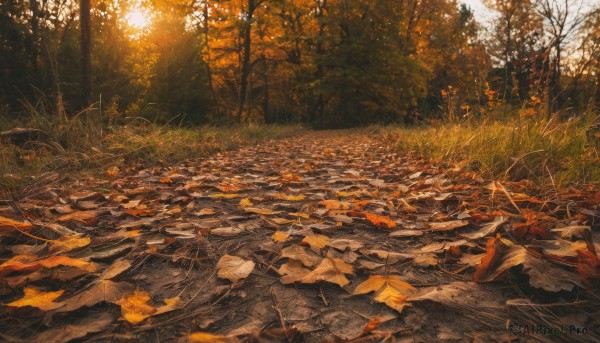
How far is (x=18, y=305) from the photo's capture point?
0.95 metres

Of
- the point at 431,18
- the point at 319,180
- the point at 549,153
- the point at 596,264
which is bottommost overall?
the point at 319,180

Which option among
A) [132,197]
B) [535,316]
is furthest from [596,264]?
[132,197]

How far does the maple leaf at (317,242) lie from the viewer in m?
1.48

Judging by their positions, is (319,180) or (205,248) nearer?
(205,248)

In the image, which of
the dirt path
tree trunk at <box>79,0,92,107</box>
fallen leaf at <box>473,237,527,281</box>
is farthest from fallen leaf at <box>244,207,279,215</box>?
tree trunk at <box>79,0,92,107</box>

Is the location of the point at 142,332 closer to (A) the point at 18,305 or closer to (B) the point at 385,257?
(A) the point at 18,305

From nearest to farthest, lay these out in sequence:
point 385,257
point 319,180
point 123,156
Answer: point 385,257
point 319,180
point 123,156

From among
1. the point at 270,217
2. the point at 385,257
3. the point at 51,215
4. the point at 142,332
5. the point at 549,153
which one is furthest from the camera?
the point at 549,153

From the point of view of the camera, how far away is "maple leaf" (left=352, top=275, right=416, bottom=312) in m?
1.05

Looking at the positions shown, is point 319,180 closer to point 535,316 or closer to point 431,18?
point 535,316

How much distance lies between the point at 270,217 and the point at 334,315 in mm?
1013

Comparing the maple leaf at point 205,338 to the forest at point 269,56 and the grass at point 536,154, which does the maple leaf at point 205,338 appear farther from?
the forest at point 269,56

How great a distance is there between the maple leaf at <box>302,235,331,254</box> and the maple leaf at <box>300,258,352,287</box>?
15 centimetres

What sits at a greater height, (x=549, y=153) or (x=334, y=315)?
(x=549, y=153)
